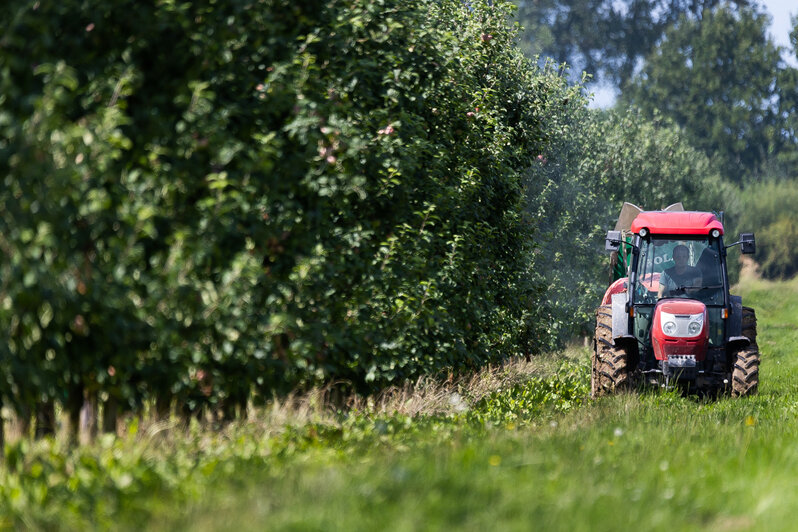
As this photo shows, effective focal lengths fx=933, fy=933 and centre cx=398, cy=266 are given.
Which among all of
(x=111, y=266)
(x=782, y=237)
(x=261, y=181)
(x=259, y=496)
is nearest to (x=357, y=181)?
(x=261, y=181)

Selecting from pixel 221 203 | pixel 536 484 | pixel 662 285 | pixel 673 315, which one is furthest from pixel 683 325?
pixel 221 203

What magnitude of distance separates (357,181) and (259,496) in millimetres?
3255

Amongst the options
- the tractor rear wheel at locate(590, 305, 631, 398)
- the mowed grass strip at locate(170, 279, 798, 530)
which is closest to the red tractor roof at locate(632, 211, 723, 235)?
the tractor rear wheel at locate(590, 305, 631, 398)

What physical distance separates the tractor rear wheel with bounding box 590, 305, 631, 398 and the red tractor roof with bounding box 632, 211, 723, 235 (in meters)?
1.32

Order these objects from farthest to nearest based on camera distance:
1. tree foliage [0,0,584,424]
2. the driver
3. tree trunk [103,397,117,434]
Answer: the driver < tree trunk [103,397,117,434] < tree foliage [0,0,584,424]

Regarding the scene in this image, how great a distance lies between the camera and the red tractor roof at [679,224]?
38.7 feet

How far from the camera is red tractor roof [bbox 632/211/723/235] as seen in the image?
11.8m

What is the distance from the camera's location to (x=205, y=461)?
19.3ft

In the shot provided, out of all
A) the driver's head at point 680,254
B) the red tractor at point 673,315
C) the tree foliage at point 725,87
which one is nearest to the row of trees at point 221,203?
the red tractor at point 673,315

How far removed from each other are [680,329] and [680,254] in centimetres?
112

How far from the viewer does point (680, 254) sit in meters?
11.9

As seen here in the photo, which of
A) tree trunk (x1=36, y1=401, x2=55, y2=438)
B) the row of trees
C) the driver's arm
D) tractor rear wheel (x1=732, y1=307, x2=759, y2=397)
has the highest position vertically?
the row of trees

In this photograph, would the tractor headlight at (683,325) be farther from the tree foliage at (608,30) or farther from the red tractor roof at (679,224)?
the tree foliage at (608,30)

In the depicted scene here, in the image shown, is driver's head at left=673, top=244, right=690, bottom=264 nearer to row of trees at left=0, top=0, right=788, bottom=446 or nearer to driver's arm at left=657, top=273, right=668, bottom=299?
driver's arm at left=657, top=273, right=668, bottom=299
